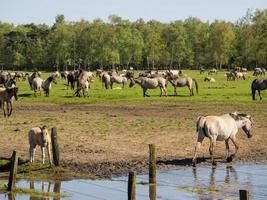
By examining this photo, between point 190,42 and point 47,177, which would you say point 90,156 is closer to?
point 47,177

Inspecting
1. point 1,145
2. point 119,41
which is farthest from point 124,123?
point 119,41

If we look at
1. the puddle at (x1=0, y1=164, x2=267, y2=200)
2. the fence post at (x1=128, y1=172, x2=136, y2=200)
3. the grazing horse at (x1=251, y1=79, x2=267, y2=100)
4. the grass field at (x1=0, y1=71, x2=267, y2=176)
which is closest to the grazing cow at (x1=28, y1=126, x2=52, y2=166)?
the grass field at (x1=0, y1=71, x2=267, y2=176)

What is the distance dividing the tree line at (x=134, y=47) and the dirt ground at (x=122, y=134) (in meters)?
84.7

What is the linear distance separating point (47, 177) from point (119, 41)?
11276cm

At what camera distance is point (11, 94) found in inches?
1416

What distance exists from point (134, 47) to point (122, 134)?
105 m

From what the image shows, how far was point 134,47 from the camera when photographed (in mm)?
131125

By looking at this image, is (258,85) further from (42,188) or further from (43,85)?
(42,188)

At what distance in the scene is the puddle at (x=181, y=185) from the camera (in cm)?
1601

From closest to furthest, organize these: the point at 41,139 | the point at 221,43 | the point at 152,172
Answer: the point at 152,172 → the point at 41,139 → the point at 221,43

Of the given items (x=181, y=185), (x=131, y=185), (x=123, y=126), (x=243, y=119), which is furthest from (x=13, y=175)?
(x=123, y=126)

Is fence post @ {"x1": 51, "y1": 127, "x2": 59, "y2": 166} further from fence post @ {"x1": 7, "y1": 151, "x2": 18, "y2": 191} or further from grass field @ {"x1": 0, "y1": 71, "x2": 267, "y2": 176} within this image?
fence post @ {"x1": 7, "y1": 151, "x2": 18, "y2": 191}

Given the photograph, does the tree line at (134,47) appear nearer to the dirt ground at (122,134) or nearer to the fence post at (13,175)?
the dirt ground at (122,134)

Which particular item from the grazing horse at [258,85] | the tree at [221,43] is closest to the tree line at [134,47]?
the tree at [221,43]
